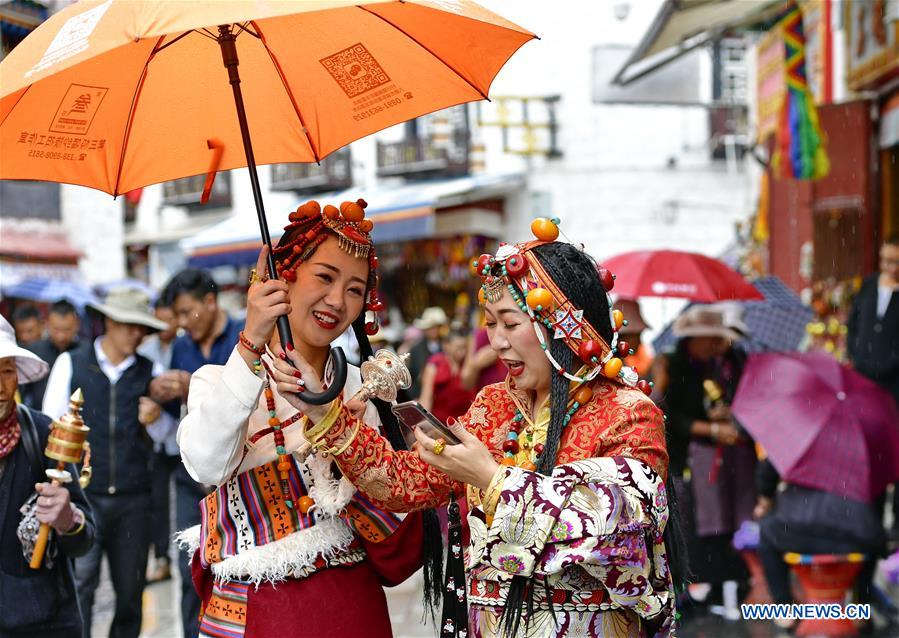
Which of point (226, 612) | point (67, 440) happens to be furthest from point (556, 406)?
point (67, 440)

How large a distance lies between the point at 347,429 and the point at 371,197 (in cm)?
1877

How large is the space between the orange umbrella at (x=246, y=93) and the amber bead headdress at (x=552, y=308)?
671 mm

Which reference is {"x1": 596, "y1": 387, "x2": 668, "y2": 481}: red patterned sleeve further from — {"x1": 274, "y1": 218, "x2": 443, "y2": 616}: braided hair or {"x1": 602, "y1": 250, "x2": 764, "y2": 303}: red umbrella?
{"x1": 602, "y1": 250, "x2": 764, "y2": 303}: red umbrella

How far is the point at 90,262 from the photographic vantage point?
2639 centimetres

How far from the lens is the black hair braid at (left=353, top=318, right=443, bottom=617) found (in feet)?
10.5

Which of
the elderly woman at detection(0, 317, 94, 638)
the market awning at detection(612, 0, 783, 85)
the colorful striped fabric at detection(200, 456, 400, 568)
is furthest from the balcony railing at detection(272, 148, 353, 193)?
the colorful striped fabric at detection(200, 456, 400, 568)

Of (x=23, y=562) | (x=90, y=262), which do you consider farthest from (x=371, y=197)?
(x=23, y=562)

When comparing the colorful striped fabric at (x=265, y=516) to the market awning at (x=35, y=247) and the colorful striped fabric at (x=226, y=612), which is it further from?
the market awning at (x=35, y=247)

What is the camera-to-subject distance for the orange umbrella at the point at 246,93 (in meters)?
3.32

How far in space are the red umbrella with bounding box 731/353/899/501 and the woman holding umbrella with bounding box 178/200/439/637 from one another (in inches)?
137

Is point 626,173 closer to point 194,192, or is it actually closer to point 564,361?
point 194,192

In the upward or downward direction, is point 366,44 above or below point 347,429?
above

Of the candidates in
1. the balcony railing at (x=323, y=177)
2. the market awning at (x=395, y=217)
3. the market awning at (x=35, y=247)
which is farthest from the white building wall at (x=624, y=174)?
the market awning at (x=35, y=247)

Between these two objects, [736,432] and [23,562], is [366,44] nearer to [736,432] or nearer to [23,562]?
[23,562]
